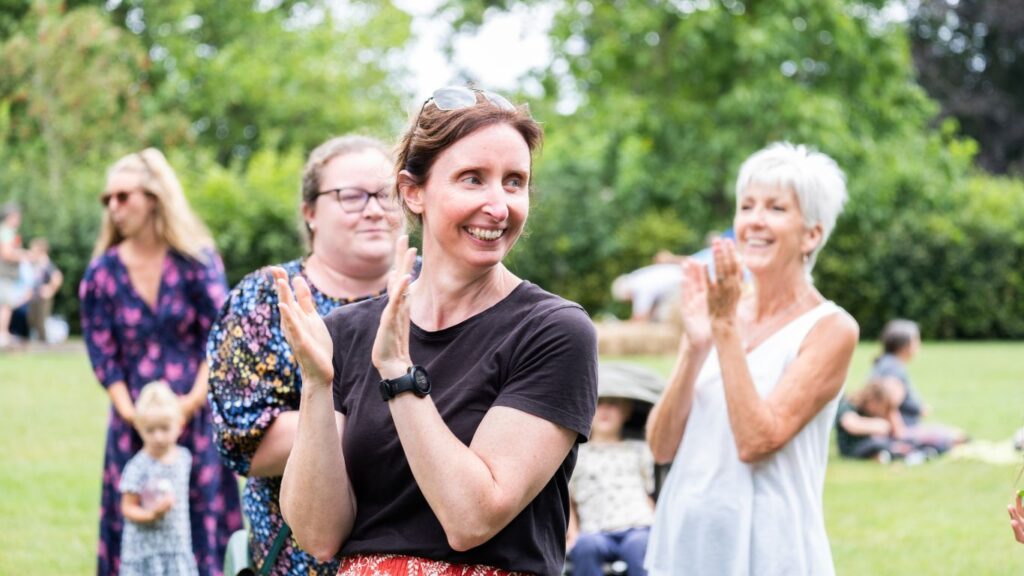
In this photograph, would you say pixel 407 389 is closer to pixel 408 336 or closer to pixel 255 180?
pixel 408 336

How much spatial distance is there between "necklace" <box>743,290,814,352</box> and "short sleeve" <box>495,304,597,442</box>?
1.73 metres

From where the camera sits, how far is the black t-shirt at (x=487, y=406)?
8.61 feet

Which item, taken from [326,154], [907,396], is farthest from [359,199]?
[907,396]

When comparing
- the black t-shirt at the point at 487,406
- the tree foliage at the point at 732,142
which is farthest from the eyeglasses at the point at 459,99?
the tree foliage at the point at 732,142

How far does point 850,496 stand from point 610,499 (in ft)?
14.7

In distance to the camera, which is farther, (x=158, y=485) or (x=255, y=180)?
(x=255, y=180)

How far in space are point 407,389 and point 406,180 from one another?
1.79 feet

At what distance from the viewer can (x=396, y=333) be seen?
2.53 m

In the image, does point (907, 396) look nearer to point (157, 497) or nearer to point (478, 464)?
point (157, 497)

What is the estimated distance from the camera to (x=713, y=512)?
162 inches

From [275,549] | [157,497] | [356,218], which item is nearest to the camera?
[275,549]

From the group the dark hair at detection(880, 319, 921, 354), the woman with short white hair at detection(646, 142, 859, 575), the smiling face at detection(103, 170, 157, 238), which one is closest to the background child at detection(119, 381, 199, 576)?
the smiling face at detection(103, 170, 157, 238)

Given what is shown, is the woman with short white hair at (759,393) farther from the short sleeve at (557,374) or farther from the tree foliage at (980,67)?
the tree foliage at (980,67)

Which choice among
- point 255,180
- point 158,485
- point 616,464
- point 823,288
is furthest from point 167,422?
point 823,288
